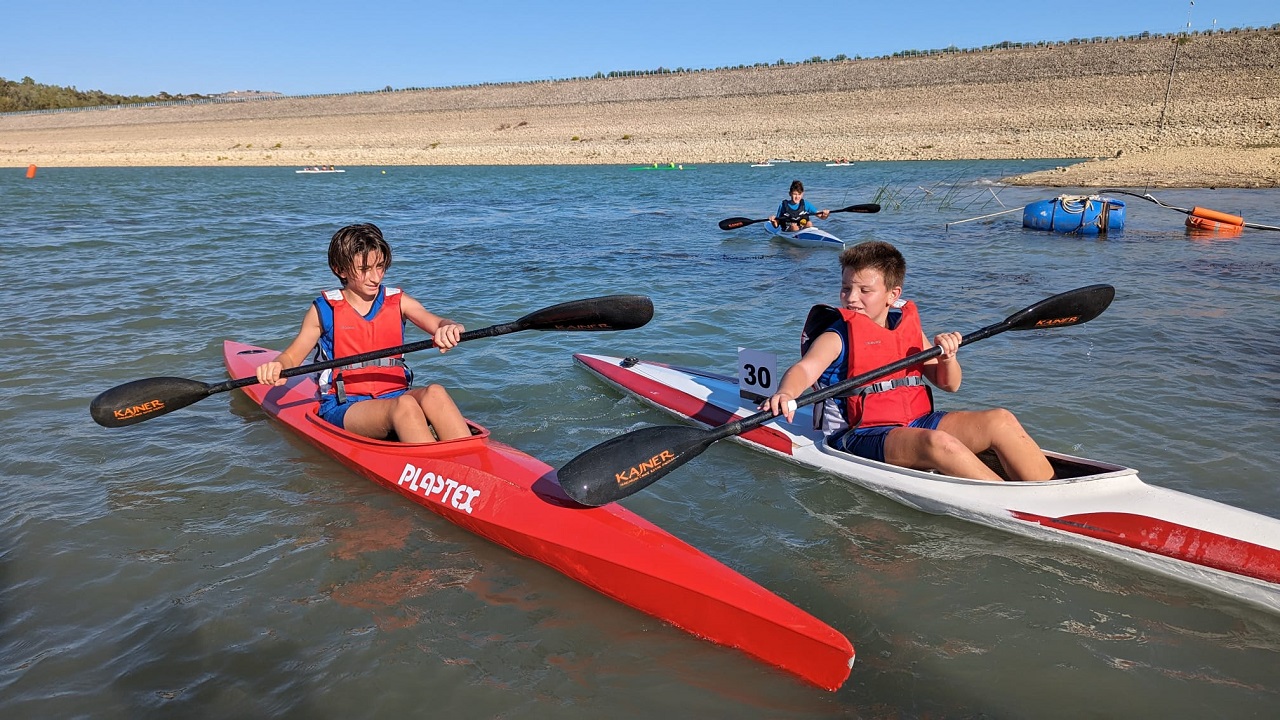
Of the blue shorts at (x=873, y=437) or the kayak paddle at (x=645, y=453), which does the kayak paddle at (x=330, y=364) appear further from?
the blue shorts at (x=873, y=437)

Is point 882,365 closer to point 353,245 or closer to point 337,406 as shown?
point 353,245

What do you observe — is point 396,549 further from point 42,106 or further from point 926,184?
point 42,106

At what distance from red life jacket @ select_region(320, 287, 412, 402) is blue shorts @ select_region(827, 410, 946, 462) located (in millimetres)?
2363

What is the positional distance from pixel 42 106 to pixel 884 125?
262 feet

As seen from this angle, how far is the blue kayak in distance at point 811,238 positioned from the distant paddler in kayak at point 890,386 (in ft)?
26.4

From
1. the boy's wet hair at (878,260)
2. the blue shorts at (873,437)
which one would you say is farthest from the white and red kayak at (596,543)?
the boy's wet hair at (878,260)

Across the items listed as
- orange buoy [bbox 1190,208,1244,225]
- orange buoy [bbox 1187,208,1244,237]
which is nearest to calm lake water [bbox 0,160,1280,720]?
orange buoy [bbox 1190,208,1244,225]

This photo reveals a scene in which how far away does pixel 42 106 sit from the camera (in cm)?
7681

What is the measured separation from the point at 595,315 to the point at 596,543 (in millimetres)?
1580

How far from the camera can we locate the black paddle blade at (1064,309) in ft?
13.9

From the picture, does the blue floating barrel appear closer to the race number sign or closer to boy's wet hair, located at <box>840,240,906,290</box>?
the race number sign

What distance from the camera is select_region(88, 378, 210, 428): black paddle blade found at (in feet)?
13.8

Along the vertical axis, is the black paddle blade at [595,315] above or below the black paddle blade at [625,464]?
above

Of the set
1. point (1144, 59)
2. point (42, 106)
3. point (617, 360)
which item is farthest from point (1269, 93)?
point (42, 106)
